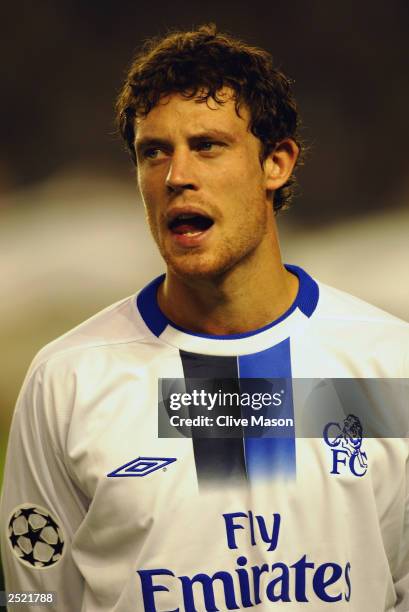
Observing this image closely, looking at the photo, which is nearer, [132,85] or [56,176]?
[132,85]

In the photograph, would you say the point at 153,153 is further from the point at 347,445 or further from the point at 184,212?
the point at 347,445

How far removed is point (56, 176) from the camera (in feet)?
6.19

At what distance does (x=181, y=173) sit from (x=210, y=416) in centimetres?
49

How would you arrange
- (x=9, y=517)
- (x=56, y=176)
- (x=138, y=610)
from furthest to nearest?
(x=56, y=176), (x=9, y=517), (x=138, y=610)

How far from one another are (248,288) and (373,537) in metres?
0.55

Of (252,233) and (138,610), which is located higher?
(252,233)

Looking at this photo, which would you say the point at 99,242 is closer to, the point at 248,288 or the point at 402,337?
the point at 248,288

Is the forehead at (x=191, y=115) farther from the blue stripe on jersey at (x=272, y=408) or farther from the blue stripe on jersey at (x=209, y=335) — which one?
the blue stripe on jersey at (x=272, y=408)

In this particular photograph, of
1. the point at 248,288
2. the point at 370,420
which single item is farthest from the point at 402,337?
the point at 248,288

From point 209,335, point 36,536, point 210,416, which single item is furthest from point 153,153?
point 36,536

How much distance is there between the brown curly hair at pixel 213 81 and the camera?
1653mm

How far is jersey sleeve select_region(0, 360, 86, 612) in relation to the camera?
5.59 feet

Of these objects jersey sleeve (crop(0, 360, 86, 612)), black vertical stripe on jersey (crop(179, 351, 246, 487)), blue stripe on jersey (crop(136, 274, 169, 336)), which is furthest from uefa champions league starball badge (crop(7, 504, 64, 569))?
blue stripe on jersey (crop(136, 274, 169, 336))

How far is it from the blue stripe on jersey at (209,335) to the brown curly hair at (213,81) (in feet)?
0.62
